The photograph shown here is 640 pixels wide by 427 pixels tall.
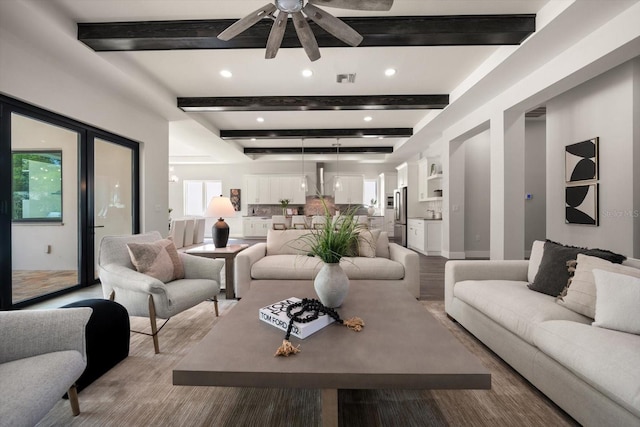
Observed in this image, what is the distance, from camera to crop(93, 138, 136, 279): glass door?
3.98 m

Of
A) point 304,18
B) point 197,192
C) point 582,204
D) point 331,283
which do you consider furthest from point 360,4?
point 197,192

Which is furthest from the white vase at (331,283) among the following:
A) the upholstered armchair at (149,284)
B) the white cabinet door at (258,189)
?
the white cabinet door at (258,189)

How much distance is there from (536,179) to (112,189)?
7624 millimetres

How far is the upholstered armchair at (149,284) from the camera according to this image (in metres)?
2.01

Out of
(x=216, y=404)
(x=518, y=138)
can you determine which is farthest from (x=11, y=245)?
(x=518, y=138)

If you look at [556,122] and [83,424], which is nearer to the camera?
[83,424]

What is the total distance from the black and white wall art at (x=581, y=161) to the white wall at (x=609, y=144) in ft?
0.23

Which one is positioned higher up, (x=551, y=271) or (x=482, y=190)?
(x=482, y=190)

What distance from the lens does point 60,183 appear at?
11.8ft

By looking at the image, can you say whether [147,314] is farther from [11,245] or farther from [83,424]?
[11,245]

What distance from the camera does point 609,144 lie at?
3.28 meters

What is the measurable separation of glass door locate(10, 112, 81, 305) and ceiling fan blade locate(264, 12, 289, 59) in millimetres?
2799

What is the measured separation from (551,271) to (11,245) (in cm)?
476

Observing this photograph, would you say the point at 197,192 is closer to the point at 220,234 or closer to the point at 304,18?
the point at 220,234
